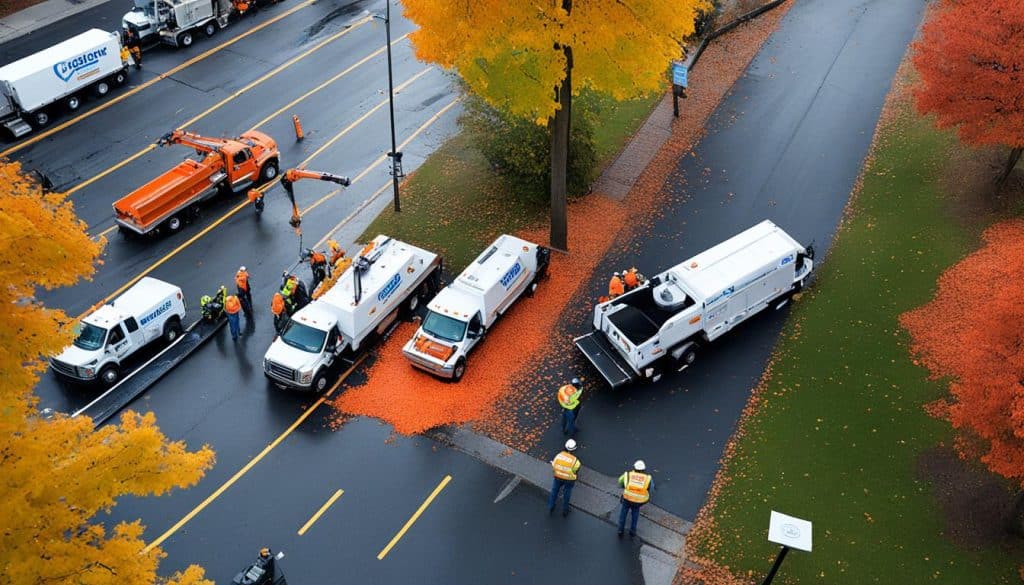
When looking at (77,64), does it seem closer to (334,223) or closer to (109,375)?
(334,223)

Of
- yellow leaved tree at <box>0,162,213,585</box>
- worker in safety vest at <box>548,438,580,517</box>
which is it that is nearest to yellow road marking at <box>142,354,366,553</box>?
yellow leaved tree at <box>0,162,213,585</box>

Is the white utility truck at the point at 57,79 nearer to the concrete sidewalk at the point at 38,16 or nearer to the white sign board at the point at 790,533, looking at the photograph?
the concrete sidewalk at the point at 38,16

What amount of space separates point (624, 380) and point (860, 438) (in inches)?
238

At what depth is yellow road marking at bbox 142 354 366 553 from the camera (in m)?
20.2

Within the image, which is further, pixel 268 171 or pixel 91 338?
pixel 268 171

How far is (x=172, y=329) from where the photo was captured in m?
Answer: 25.5

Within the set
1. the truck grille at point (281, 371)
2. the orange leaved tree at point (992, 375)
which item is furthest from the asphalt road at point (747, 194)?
the truck grille at point (281, 371)

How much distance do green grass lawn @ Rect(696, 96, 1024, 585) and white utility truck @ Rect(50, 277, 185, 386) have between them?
16.0m

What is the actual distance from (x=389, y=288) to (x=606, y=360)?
6515 millimetres

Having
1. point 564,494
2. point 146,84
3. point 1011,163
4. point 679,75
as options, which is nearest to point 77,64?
point 146,84

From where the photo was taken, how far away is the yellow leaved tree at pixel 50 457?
1283 cm

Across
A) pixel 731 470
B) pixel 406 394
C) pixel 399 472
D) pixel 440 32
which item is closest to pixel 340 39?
pixel 440 32

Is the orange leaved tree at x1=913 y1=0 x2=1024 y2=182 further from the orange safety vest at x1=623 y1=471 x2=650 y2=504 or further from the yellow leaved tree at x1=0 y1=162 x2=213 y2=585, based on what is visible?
the yellow leaved tree at x1=0 y1=162 x2=213 y2=585

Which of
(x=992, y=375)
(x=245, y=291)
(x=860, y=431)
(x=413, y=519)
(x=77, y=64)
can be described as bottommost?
(x=413, y=519)
